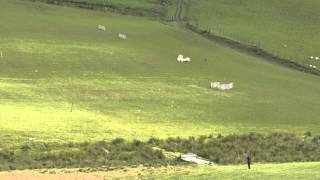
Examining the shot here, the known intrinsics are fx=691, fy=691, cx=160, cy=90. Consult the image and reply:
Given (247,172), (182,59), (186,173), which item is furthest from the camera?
(182,59)

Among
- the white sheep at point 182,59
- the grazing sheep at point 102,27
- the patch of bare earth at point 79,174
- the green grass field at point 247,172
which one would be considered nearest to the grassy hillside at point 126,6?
the grazing sheep at point 102,27

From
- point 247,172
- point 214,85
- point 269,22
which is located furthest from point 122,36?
point 247,172

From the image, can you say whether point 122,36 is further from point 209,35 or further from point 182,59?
point 209,35

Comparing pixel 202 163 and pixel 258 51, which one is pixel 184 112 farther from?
pixel 258 51

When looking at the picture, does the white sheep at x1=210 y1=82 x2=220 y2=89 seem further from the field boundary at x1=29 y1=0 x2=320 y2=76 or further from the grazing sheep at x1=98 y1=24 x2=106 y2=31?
the grazing sheep at x1=98 y1=24 x2=106 y2=31

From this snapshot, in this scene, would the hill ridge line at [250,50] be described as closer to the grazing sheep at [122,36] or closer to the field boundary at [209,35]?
the field boundary at [209,35]

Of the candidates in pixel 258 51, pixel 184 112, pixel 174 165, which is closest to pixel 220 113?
pixel 184 112
